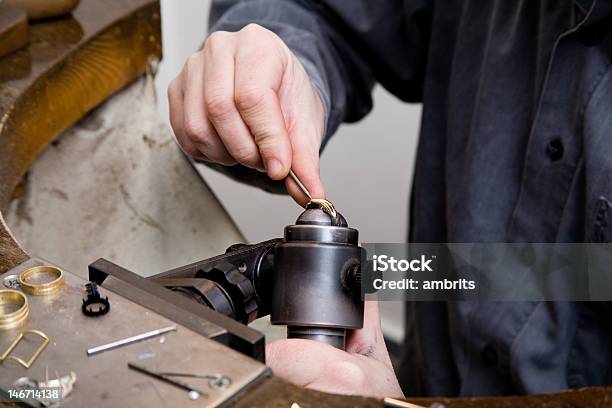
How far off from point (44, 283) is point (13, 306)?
2 cm

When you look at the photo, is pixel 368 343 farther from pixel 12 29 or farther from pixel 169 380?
pixel 12 29

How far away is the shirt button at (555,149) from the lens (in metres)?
0.73

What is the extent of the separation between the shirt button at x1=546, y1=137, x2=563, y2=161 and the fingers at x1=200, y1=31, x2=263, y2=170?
11.5 inches

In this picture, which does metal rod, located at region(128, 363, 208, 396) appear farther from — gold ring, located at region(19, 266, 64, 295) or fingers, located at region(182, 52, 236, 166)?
fingers, located at region(182, 52, 236, 166)

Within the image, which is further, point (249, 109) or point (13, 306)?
point (249, 109)

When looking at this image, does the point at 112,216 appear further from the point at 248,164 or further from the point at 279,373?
the point at 279,373

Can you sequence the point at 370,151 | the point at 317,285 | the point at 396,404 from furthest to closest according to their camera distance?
the point at 370,151 → the point at 317,285 → the point at 396,404

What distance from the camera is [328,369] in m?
0.44

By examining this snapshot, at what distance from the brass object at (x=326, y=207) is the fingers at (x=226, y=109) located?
0.09m

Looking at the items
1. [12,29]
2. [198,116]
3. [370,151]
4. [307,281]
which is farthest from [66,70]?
[370,151]

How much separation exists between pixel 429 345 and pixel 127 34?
0.53 metres

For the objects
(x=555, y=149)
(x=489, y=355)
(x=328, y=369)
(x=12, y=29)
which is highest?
(x=12, y=29)

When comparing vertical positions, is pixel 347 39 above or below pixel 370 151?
above

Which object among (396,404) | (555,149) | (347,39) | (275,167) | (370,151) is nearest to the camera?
(396,404)
